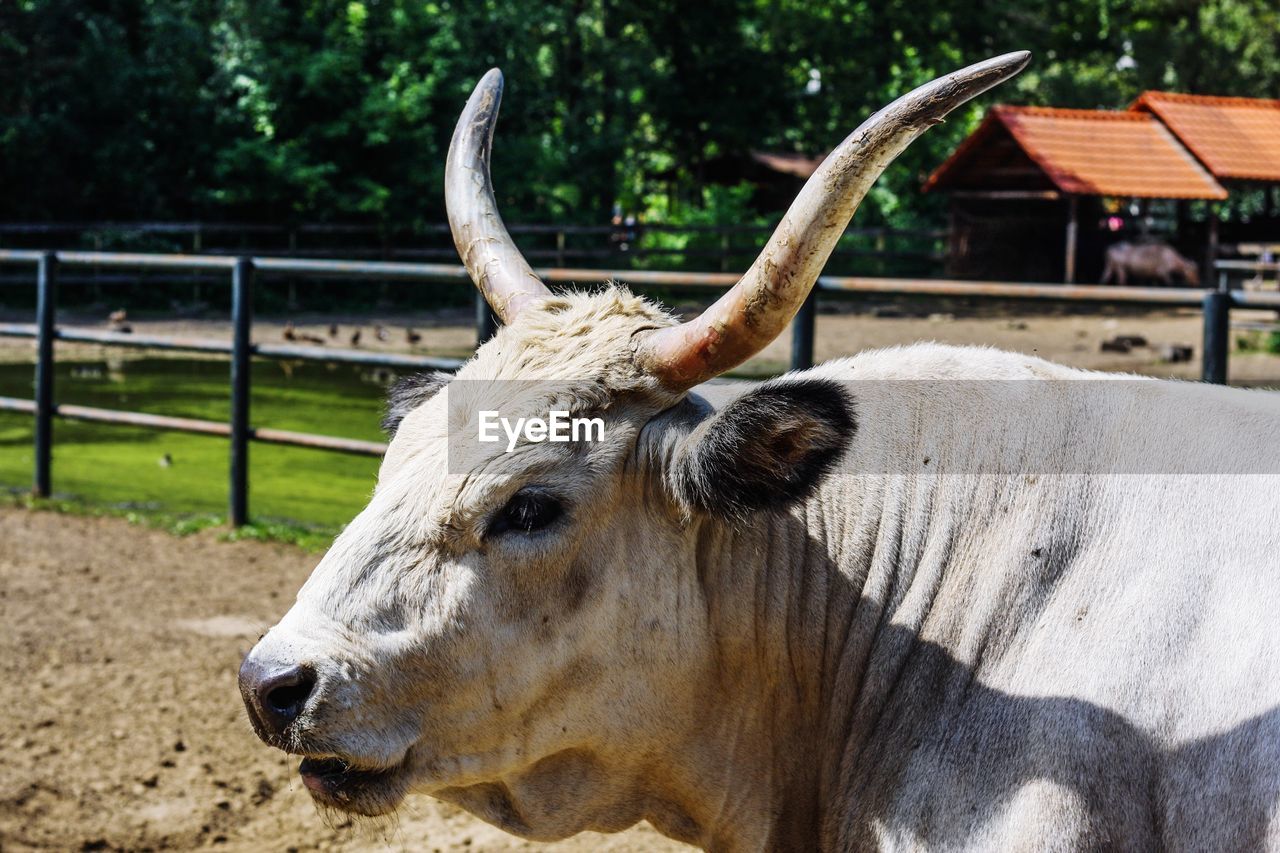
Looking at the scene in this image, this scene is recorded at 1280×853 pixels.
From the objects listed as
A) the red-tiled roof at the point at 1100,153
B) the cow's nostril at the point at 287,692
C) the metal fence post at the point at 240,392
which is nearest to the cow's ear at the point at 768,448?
the cow's nostril at the point at 287,692

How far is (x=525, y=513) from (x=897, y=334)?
18.1 meters

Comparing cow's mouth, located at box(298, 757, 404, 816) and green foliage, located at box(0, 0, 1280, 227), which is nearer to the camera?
cow's mouth, located at box(298, 757, 404, 816)

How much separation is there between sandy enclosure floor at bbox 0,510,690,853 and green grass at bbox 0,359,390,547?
78cm

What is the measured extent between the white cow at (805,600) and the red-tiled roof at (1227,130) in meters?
26.8

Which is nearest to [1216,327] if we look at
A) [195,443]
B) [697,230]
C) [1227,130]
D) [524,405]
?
[524,405]

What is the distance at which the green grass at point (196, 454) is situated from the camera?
27.7 ft

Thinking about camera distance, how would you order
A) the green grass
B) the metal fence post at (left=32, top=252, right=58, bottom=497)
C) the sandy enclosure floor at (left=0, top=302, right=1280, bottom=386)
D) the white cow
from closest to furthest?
1. the white cow
2. the green grass
3. the metal fence post at (left=32, top=252, right=58, bottom=497)
4. the sandy enclosure floor at (left=0, top=302, right=1280, bottom=386)

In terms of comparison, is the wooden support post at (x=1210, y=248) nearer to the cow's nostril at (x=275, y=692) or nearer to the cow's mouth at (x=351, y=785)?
the cow's mouth at (x=351, y=785)

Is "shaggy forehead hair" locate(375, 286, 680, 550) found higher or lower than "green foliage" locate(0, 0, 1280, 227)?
lower

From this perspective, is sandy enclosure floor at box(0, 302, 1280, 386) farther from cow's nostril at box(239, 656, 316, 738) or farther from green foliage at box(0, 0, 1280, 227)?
cow's nostril at box(239, 656, 316, 738)

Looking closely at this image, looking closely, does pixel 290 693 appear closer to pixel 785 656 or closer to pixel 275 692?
pixel 275 692

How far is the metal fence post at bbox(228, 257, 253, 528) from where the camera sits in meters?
7.77

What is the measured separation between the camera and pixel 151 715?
4.94 metres

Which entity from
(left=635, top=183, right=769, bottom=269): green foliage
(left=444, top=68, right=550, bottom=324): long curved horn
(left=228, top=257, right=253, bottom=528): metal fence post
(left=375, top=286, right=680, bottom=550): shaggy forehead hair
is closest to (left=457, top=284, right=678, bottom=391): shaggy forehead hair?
(left=375, top=286, right=680, bottom=550): shaggy forehead hair
